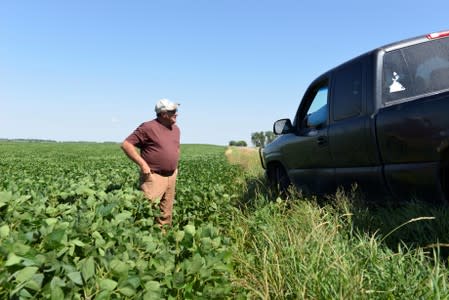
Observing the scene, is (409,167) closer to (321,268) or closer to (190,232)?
(321,268)

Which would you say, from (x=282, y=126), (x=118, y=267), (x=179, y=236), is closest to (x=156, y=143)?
(x=282, y=126)

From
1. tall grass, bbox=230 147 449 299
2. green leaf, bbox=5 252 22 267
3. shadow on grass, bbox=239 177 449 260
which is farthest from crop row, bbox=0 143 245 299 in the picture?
shadow on grass, bbox=239 177 449 260

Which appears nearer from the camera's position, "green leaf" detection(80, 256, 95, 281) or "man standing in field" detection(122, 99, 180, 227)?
"green leaf" detection(80, 256, 95, 281)

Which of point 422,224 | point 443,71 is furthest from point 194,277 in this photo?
point 443,71

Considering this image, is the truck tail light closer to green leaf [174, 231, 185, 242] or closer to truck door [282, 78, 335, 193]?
truck door [282, 78, 335, 193]

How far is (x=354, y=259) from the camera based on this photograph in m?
2.98

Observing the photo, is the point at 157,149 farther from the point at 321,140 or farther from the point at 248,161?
the point at 248,161

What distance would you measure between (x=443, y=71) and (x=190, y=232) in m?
2.91

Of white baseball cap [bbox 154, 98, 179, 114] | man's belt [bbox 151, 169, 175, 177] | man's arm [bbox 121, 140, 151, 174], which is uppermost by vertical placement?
white baseball cap [bbox 154, 98, 179, 114]

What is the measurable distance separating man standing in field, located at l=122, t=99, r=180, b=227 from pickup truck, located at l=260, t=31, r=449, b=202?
1745 millimetres

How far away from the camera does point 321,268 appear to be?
9.48 ft

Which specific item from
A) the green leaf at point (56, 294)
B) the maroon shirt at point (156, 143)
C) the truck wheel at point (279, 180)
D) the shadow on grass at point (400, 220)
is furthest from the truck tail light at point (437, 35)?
the green leaf at point (56, 294)

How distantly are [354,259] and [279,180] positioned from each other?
3.62 metres

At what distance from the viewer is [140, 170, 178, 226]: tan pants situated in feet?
17.3
